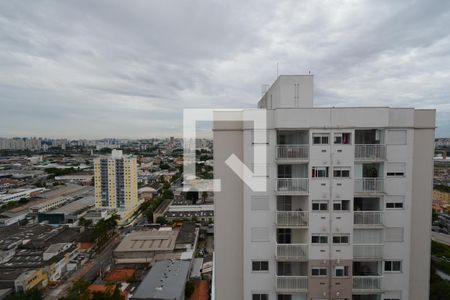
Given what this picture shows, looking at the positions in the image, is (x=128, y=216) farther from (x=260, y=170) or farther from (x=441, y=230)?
(x=441, y=230)

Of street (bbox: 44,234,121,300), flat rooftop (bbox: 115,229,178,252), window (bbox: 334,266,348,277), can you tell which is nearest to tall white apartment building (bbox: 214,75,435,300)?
window (bbox: 334,266,348,277)

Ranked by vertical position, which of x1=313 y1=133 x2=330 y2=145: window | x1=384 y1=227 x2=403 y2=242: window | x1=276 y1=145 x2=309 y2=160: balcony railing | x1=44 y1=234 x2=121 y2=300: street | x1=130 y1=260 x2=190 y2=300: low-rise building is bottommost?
x1=44 y1=234 x2=121 y2=300: street

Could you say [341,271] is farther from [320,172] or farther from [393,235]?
[320,172]

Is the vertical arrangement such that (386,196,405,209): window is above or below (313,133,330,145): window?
below

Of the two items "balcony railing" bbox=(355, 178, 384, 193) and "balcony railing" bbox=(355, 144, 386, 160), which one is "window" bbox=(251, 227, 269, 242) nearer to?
"balcony railing" bbox=(355, 178, 384, 193)

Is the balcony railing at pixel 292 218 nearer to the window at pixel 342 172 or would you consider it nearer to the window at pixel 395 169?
the window at pixel 342 172

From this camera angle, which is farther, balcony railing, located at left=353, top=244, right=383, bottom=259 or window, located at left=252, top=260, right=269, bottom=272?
window, located at left=252, top=260, right=269, bottom=272

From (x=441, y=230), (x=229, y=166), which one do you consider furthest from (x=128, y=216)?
(x=441, y=230)
